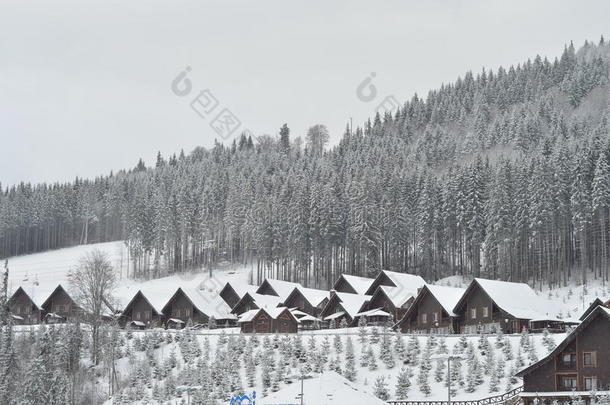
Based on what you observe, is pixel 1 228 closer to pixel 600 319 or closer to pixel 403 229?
pixel 403 229

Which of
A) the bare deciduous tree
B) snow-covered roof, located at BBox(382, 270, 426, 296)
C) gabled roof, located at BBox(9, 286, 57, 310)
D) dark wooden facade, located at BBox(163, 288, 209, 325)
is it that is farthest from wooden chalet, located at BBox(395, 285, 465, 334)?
gabled roof, located at BBox(9, 286, 57, 310)

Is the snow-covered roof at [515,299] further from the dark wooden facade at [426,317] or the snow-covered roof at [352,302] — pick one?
the snow-covered roof at [352,302]

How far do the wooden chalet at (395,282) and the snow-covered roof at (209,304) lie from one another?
15.8 metres

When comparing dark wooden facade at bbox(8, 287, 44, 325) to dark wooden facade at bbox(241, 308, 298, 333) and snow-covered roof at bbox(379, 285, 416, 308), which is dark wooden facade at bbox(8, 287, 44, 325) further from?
snow-covered roof at bbox(379, 285, 416, 308)

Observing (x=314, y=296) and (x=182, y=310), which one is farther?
(x=182, y=310)

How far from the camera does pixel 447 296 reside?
Result: 70.8 metres

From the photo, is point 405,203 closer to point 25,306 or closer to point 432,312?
point 432,312

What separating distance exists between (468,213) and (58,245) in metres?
98.0

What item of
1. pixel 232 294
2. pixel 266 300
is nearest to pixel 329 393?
pixel 266 300

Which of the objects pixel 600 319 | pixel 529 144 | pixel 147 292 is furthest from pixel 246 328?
pixel 529 144

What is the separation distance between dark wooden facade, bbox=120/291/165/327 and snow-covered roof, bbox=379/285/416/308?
25857mm

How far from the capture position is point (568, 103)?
175000 millimetres

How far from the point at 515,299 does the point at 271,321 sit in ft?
76.0

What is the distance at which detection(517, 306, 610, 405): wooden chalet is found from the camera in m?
45.4
